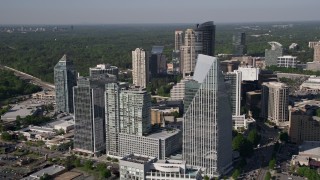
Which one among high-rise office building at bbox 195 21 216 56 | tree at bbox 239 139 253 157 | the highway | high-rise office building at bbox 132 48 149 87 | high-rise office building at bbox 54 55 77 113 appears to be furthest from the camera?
the highway

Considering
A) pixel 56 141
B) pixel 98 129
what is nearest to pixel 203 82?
pixel 98 129

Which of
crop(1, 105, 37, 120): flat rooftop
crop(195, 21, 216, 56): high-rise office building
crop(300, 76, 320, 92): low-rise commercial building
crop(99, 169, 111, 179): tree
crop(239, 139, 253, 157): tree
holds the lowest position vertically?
crop(99, 169, 111, 179): tree

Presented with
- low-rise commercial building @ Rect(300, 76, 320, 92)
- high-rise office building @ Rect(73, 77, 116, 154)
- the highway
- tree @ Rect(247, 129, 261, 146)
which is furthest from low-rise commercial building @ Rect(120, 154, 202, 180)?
the highway

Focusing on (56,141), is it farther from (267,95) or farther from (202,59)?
(267,95)

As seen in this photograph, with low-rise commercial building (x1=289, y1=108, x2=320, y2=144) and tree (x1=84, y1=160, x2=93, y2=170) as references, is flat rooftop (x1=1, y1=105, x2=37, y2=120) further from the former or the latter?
low-rise commercial building (x1=289, y1=108, x2=320, y2=144)

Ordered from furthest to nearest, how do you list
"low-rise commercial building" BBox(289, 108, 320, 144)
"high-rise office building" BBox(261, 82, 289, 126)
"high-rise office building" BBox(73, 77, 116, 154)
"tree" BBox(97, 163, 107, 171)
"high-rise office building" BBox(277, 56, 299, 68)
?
"high-rise office building" BBox(277, 56, 299, 68)
"high-rise office building" BBox(261, 82, 289, 126)
"low-rise commercial building" BBox(289, 108, 320, 144)
"high-rise office building" BBox(73, 77, 116, 154)
"tree" BBox(97, 163, 107, 171)

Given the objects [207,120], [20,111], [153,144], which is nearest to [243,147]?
[207,120]

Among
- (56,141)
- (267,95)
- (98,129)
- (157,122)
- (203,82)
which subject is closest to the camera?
(203,82)

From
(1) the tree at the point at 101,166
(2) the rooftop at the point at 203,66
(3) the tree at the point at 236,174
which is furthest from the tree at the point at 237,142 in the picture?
(1) the tree at the point at 101,166
